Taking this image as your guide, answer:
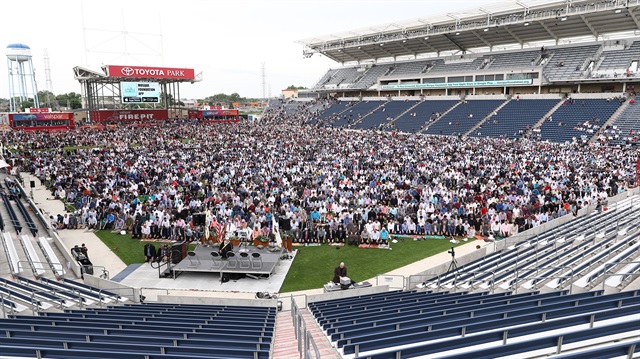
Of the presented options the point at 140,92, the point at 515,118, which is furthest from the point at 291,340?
the point at 140,92

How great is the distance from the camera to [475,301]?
794cm

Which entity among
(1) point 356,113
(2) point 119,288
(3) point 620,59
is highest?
(3) point 620,59

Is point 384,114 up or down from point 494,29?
down

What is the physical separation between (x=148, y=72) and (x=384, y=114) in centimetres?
3810

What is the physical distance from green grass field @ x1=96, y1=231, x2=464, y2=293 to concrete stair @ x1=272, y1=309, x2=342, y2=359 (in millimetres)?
2675

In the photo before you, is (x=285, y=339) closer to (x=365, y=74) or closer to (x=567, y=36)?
(x=567, y=36)

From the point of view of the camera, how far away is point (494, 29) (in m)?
53.9

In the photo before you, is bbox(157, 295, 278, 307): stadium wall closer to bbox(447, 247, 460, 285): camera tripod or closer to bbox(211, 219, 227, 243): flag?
bbox(211, 219, 227, 243): flag

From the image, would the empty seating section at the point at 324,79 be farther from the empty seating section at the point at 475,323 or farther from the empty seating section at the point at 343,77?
the empty seating section at the point at 475,323

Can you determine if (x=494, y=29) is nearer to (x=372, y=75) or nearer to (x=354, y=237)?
(x=372, y=75)

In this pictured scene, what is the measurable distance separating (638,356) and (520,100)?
174 ft

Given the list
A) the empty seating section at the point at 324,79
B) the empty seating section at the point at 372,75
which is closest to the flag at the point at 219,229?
the empty seating section at the point at 372,75

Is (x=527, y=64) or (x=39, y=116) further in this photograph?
(x=39, y=116)

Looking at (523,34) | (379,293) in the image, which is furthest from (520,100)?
(379,293)
